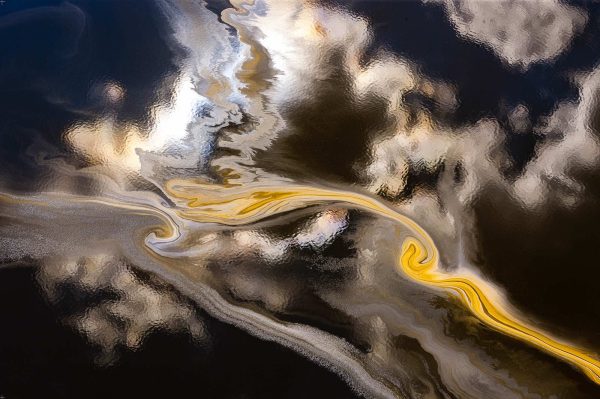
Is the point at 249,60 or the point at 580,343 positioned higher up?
the point at 249,60

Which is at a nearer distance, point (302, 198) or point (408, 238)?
point (408, 238)

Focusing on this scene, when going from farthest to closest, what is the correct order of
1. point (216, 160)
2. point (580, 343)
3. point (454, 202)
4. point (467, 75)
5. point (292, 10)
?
1. point (292, 10)
2. point (467, 75)
3. point (216, 160)
4. point (454, 202)
5. point (580, 343)

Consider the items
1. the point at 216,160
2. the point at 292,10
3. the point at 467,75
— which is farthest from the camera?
the point at 292,10

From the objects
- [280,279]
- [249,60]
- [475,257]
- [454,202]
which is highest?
[249,60]

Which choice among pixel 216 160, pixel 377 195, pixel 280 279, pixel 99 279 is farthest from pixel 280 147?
pixel 99 279

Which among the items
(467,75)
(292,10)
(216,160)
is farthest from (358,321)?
(292,10)

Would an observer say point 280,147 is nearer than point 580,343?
No

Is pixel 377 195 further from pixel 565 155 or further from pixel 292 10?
pixel 292 10
